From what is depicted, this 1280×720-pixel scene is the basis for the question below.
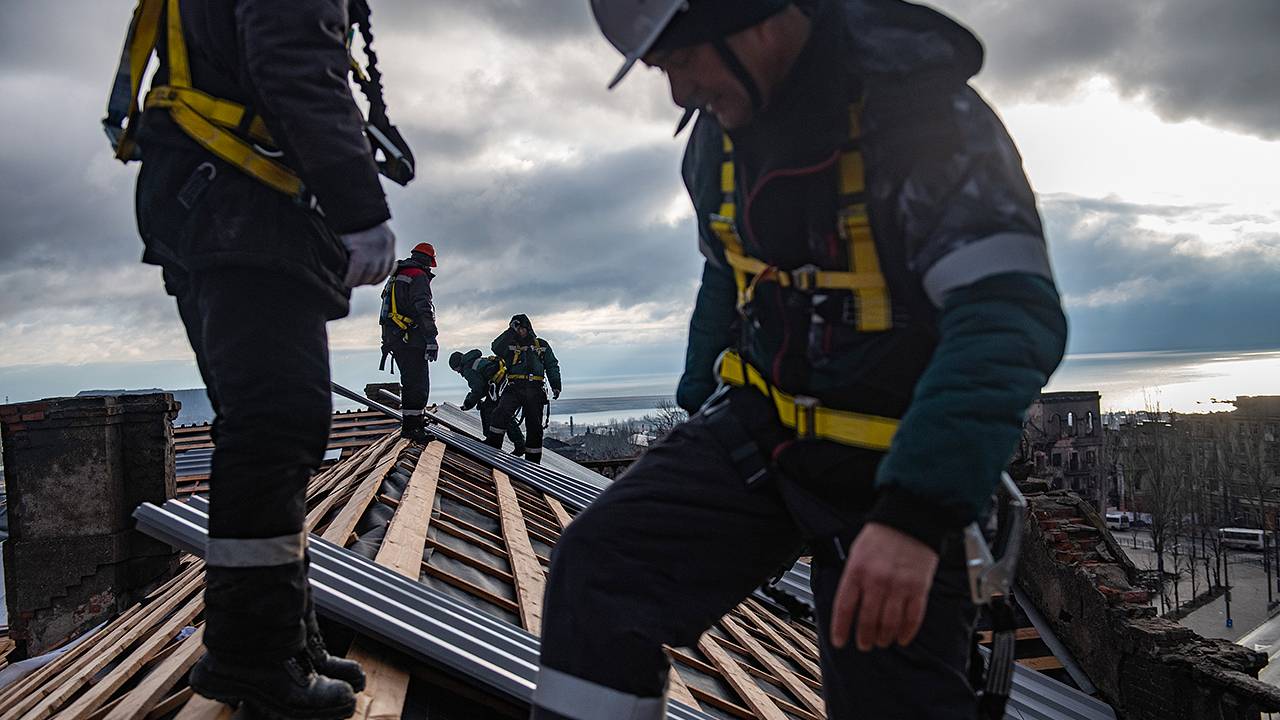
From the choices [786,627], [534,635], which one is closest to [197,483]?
[786,627]

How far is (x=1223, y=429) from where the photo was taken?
183ft

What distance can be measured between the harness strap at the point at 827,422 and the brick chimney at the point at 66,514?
749 cm

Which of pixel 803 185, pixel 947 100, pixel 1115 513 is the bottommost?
pixel 1115 513

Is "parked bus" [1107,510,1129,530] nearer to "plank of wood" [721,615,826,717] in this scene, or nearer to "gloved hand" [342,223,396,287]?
"plank of wood" [721,615,826,717]

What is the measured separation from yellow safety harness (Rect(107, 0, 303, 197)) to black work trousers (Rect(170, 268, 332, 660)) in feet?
0.95

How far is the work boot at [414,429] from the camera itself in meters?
9.52

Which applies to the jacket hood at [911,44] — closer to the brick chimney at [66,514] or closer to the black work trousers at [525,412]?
the brick chimney at [66,514]

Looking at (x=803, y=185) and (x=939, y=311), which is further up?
(x=803, y=185)

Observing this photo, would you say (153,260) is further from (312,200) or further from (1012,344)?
(1012,344)

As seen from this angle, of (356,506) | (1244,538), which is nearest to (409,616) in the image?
(356,506)

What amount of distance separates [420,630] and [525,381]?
9033 mm

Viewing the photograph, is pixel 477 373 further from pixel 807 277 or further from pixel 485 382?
pixel 807 277

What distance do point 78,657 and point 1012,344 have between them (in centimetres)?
481

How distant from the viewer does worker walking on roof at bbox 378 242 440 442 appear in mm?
9969
